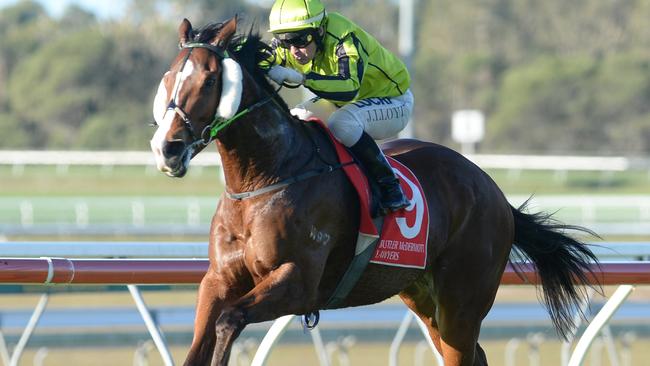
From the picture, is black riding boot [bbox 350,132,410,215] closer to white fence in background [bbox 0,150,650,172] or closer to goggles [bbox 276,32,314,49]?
goggles [bbox 276,32,314,49]

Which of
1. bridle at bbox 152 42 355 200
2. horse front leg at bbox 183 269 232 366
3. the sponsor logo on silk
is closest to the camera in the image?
bridle at bbox 152 42 355 200

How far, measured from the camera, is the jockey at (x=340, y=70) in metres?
4.10

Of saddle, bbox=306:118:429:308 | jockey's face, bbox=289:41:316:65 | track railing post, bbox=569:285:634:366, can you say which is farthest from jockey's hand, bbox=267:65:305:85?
track railing post, bbox=569:285:634:366

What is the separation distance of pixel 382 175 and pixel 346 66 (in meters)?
0.42

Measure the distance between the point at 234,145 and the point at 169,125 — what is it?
0.37 m

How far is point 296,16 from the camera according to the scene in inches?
163

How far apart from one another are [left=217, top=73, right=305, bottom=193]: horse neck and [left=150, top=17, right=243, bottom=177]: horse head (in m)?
0.13

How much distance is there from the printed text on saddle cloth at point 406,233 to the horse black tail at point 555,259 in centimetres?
78

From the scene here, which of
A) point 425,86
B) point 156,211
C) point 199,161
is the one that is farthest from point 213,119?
point 425,86

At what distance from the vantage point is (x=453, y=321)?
4695mm

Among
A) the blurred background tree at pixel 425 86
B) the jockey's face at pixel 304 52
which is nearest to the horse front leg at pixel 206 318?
the jockey's face at pixel 304 52

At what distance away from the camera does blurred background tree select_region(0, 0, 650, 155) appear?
119 feet

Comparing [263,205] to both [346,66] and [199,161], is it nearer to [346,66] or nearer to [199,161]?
[346,66]

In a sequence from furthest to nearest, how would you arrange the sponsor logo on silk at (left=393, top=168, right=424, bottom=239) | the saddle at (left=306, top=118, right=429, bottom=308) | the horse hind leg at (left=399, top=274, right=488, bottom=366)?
the horse hind leg at (left=399, top=274, right=488, bottom=366) → the sponsor logo on silk at (left=393, top=168, right=424, bottom=239) → the saddle at (left=306, top=118, right=429, bottom=308)
